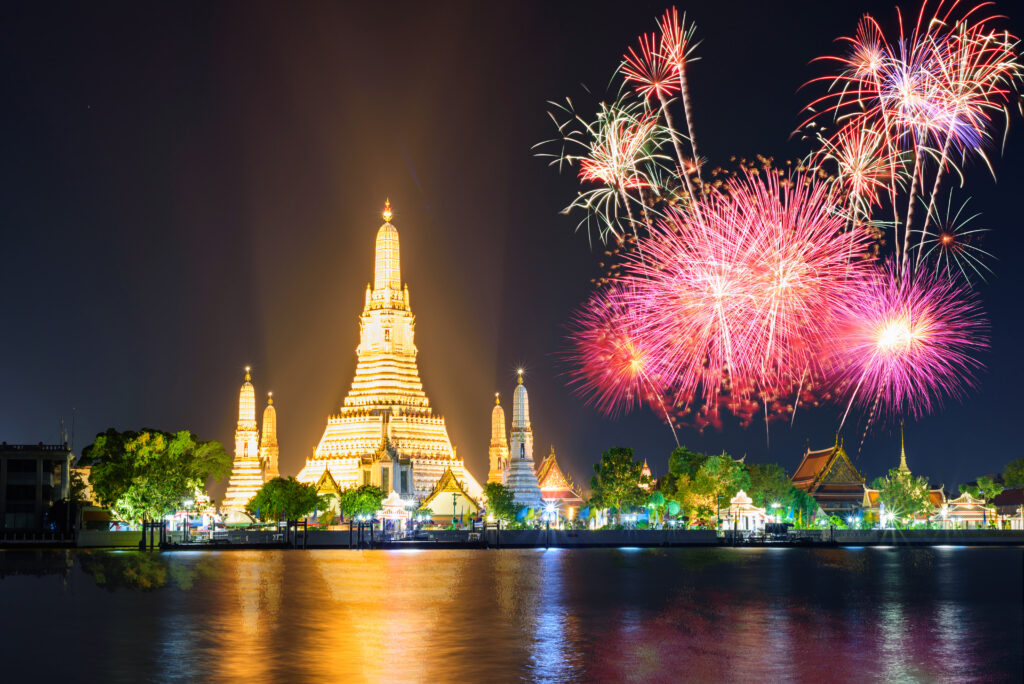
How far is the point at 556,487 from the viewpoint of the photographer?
133 m

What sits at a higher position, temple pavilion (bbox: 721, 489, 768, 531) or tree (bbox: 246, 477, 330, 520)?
tree (bbox: 246, 477, 330, 520)

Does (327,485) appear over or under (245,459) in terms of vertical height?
under

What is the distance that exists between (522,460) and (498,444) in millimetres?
18368

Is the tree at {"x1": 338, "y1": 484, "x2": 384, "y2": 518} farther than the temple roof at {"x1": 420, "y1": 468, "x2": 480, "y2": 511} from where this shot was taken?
No

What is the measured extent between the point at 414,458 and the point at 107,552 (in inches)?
1549

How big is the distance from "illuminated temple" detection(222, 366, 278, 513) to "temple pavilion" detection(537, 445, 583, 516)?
2915 centimetres

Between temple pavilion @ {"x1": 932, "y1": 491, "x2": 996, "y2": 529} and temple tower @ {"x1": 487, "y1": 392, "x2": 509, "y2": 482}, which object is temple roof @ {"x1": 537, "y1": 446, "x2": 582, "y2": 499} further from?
temple pavilion @ {"x1": 932, "y1": 491, "x2": 996, "y2": 529}

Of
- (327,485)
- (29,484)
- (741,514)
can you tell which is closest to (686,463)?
(741,514)

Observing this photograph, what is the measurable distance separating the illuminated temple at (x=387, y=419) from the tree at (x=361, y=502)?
6332 mm

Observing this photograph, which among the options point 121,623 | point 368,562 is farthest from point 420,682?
point 368,562

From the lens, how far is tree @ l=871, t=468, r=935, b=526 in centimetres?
11800

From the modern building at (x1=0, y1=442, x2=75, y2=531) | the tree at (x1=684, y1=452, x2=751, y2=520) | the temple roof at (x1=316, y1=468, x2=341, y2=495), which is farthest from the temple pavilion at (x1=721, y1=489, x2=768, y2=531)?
the modern building at (x1=0, y1=442, x2=75, y2=531)

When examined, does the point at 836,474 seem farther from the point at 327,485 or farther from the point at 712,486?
the point at 327,485

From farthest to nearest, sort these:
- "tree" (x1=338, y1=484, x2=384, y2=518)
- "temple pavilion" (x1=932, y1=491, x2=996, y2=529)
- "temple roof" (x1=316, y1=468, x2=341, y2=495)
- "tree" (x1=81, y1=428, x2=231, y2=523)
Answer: "temple pavilion" (x1=932, y1=491, x2=996, y2=529) < "temple roof" (x1=316, y1=468, x2=341, y2=495) < "tree" (x1=338, y1=484, x2=384, y2=518) < "tree" (x1=81, y1=428, x2=231, y2=523)
